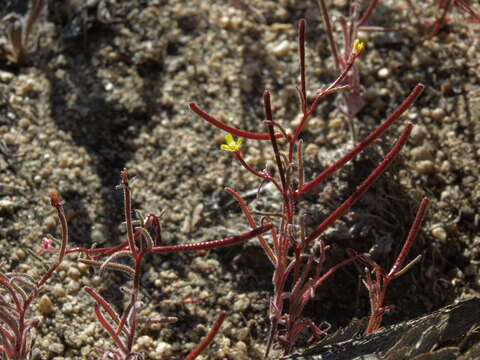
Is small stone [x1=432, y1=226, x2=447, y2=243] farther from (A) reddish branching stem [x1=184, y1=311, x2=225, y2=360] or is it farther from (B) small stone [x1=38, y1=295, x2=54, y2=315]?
(B) small stone [x1=38, y1=295, x2=54, y2=315]

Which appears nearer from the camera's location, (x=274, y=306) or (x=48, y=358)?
(x=274, y=306)

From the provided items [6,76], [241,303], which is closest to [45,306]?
[241,303]

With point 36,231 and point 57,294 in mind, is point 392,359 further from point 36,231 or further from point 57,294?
point 36,231

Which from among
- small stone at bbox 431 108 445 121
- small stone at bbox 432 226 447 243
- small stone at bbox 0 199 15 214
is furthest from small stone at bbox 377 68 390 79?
small stone at bbox 0 199 15 214

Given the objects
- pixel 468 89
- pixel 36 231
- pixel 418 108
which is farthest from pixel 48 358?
pixel 468 89

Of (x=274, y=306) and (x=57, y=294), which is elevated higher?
(x=274, y=306)

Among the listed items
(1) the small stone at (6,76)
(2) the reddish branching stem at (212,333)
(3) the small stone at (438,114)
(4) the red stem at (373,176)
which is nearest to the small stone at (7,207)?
(1) the small stone at (6,76)

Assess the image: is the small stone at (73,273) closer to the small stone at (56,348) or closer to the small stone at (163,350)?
the small stone at (56,348)

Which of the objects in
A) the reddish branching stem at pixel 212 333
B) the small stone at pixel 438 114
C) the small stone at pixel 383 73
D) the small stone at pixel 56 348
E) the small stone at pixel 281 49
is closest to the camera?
the reddish branching stem at pixel 212 333
